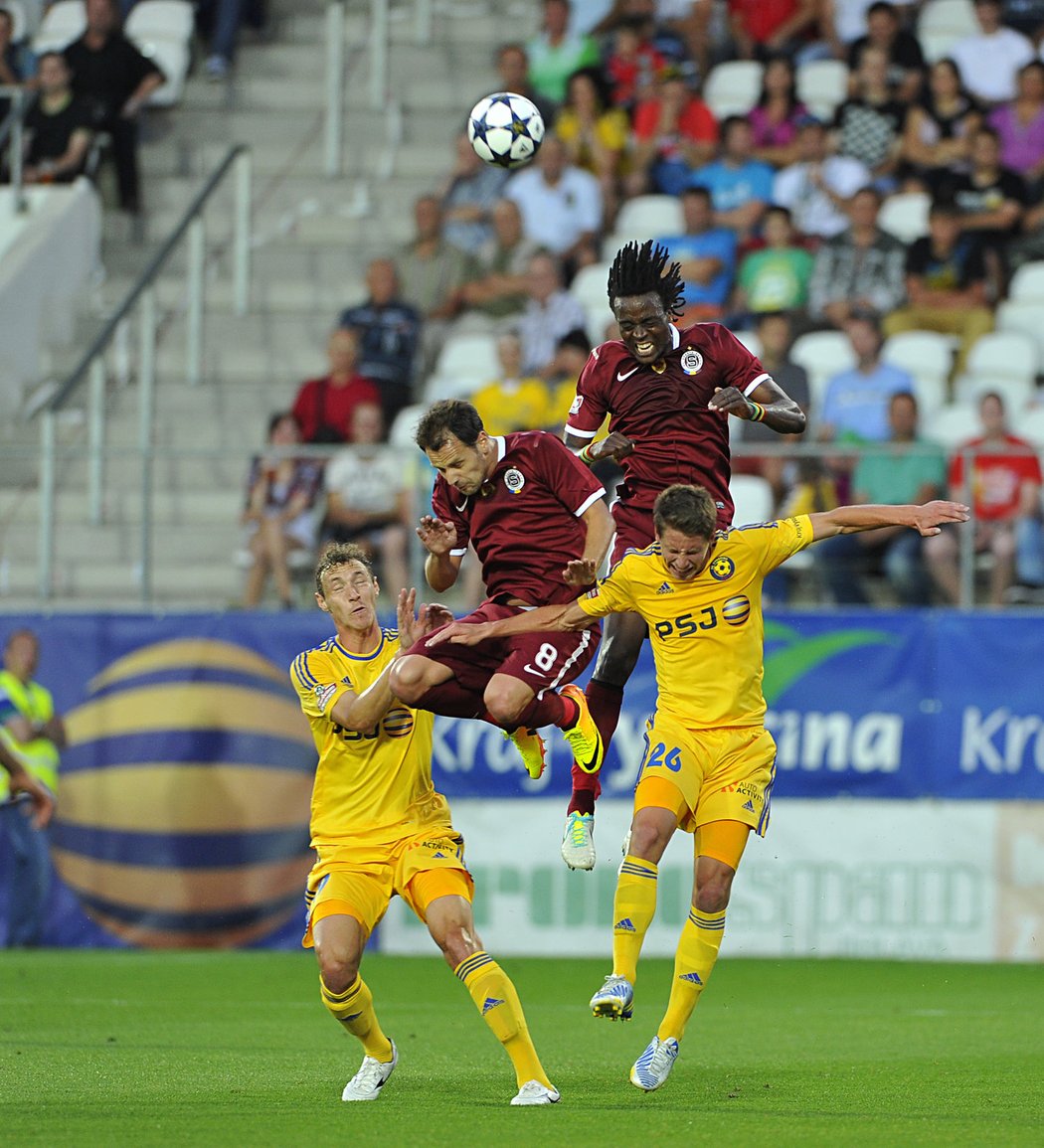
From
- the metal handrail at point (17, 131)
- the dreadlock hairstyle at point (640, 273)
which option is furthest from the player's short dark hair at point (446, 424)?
the metal handrail at point (17, 131)

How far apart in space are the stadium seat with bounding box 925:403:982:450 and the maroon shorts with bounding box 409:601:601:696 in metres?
7.20

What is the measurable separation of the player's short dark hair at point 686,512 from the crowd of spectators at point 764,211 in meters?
6.68

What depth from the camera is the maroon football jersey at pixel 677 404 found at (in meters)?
9.55

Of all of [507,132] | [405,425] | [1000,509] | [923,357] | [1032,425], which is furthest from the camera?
[405,425]

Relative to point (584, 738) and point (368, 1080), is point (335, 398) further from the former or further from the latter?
point (368, 1080)

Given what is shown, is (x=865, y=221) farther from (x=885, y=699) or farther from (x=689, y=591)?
(x=689, y=591)

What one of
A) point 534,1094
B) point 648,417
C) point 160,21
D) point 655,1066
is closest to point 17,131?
point 160,21

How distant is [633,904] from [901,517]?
1.88m

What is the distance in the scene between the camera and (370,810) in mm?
8695

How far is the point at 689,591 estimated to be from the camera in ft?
29.4

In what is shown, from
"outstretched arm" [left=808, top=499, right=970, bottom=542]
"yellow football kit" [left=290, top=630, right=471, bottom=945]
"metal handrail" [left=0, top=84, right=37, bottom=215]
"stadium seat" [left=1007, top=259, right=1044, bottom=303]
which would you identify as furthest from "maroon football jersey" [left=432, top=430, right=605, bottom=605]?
"metal handrail" [left=0, top=84, right=37, bottom=215]

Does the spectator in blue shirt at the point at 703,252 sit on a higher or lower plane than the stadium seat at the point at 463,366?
higher

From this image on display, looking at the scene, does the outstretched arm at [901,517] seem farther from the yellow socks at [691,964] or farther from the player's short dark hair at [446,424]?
the yellow socks at [691,964]

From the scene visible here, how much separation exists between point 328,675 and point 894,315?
9.51 meters
